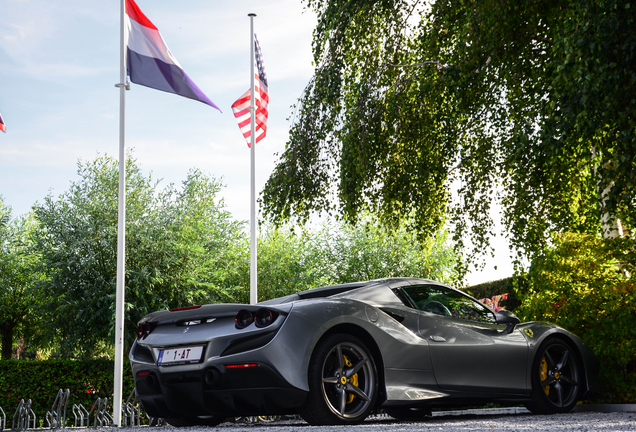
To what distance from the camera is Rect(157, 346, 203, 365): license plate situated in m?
4.79

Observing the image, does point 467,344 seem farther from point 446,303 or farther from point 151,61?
point 151,61

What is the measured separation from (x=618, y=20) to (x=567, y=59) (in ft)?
1.79

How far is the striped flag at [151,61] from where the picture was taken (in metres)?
11.0

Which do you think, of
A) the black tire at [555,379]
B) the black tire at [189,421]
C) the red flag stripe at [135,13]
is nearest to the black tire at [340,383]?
the black tire at [189,421]

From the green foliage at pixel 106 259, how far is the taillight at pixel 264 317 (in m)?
16.5

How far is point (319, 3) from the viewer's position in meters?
10.8

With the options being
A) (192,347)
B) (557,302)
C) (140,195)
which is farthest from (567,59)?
(140,195)

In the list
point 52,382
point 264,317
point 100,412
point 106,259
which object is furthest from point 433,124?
point 106,259

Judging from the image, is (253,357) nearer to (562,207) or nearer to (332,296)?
(332,296)

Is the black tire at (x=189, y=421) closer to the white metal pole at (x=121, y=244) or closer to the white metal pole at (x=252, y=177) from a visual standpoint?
the white metal pole at (x=121, y=244)

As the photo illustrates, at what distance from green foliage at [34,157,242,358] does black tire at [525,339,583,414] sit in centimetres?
1612

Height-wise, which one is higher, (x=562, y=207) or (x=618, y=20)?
(x=618, y=20)

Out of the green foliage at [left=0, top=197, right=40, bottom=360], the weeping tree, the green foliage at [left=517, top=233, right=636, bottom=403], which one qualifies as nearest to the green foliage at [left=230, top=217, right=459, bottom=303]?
the green foliage at [left=0, top=197, right=40, bottom=360]

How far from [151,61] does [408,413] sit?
25.5 feet
